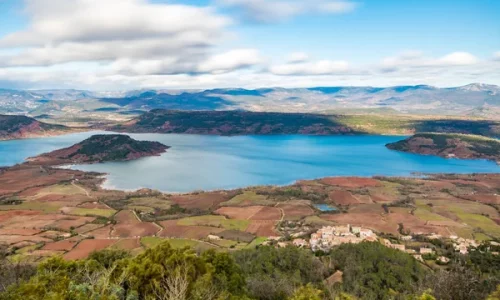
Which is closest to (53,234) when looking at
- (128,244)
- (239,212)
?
(128,244)

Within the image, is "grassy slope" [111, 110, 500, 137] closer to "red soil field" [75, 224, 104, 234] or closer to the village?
the village

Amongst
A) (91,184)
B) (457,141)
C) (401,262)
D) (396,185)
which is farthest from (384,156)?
(401,262)

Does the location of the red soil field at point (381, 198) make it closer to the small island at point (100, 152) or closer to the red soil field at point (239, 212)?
the red soil field at point (239, 212)

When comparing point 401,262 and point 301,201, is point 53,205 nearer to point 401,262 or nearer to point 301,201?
point 301,201

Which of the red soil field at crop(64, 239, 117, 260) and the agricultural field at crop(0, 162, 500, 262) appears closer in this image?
the red soil field at crop(64, 239, 117, 260)

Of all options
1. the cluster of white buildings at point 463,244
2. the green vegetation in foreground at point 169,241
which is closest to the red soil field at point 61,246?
the green vegetation in foreground at point 169,241

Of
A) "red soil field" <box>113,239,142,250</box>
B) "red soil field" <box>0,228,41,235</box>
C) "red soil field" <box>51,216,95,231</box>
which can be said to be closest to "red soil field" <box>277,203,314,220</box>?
"red soil field" <box>113,239,142,250</box>
